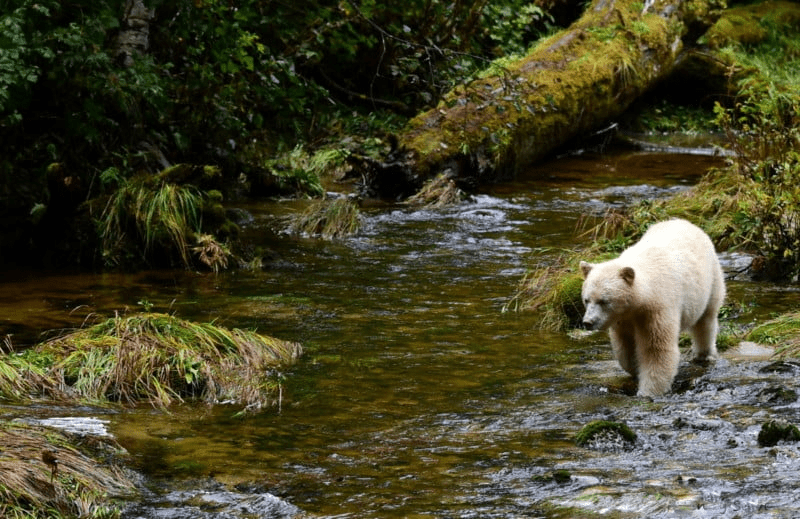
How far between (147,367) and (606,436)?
10.4 feet

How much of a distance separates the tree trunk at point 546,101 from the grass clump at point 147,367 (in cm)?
738

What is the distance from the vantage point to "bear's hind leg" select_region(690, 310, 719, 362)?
24.6 feet

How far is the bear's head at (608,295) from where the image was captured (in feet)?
21.5

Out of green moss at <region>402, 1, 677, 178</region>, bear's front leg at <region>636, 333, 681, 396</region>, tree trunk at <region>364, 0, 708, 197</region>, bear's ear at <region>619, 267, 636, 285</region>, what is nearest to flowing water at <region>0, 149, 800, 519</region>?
bear's front leg at <region>636, 333, 681, 396</region>

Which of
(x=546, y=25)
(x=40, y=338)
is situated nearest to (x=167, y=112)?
(x=40, y=338)

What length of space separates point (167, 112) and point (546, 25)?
11569 millimetres

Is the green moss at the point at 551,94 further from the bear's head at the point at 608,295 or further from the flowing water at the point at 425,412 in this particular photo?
the bear's head at the point at 608,295

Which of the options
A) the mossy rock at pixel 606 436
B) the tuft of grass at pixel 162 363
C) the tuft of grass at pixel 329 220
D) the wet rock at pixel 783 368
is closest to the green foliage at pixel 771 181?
the wet rock at pixel 783 368

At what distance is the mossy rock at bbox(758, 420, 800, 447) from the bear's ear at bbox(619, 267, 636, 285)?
1408mm

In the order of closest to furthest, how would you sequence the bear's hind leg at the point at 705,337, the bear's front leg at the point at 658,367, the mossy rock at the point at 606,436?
the mossy rock at the point at 606,436
the bear's front leg at the point at 658,367
the bear's hind leg at the point at 705,337

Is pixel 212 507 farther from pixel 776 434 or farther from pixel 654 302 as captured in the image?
pixel 654 302

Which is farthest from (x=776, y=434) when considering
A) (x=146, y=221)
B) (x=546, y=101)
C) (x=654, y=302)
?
(x=546, y=101)

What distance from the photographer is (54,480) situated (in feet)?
15.6

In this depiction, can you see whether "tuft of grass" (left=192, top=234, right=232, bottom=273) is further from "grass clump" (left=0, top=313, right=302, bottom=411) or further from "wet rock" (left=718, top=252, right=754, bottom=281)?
"wet rock" (left=718, top=252, right=754, bottom=281)
